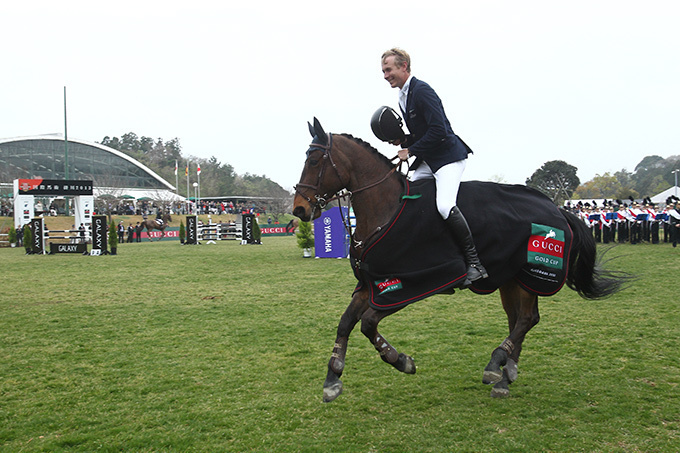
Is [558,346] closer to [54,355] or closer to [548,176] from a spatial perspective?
[54,355]

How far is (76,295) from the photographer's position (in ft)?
35.8

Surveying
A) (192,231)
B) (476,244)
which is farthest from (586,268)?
(192,231)

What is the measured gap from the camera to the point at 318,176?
4227 mm

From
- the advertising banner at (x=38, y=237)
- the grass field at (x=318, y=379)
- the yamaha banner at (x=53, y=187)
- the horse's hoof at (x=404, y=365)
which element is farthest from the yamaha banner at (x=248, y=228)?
the horse's hoof at (x=404, y=365)

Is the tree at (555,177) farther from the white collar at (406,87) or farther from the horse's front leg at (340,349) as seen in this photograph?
the horse's front leg at (340,349)

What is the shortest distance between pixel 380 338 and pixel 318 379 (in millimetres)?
1074

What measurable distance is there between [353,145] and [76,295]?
900 cm

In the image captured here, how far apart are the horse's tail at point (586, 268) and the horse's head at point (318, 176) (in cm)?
255

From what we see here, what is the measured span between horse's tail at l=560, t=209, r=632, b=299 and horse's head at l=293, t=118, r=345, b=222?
8.37 feet

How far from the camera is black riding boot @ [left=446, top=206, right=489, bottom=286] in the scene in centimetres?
420

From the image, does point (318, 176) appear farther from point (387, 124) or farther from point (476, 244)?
point (476, 244)

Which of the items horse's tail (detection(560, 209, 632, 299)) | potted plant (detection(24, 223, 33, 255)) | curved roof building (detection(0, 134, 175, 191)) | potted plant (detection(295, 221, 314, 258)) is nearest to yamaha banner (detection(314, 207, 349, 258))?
potted plant (detection(295, 221, 314, 258))

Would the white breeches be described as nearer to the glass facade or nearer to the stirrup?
the stirrup

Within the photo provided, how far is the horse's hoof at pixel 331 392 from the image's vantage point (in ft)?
12.6
